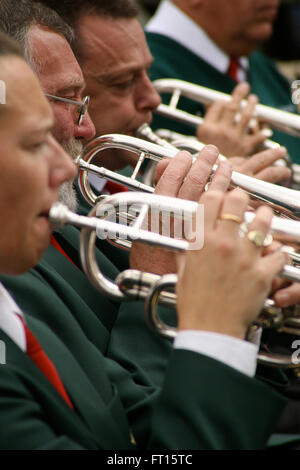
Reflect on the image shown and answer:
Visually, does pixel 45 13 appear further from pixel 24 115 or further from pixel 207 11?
pixel 207 11

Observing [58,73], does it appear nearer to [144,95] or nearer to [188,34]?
[144,95]

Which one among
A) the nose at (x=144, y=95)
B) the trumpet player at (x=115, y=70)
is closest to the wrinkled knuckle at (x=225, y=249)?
the trumpet player at (x=115, y=70)

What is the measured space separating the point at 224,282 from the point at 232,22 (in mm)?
1926

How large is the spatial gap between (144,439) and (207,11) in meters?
1.95

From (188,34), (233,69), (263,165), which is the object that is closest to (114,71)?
(263,165)

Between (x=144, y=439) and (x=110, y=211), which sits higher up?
(x=110, y=211)

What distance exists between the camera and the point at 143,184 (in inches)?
50.2

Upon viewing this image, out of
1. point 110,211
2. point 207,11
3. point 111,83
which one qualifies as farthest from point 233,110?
point 110,211

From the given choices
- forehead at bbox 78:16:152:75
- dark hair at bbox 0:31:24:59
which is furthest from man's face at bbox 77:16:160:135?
dark hair at bbox 0:31:24:59

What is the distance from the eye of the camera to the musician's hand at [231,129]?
1.88 meters

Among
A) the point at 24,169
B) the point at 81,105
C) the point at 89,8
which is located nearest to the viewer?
the point at 24,169

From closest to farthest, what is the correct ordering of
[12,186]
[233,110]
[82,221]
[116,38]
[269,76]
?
[12,186] → [82,221] → [116,38] → [233,110] → [269,76]

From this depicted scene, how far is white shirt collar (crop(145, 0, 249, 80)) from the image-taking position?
2422 millimetres
